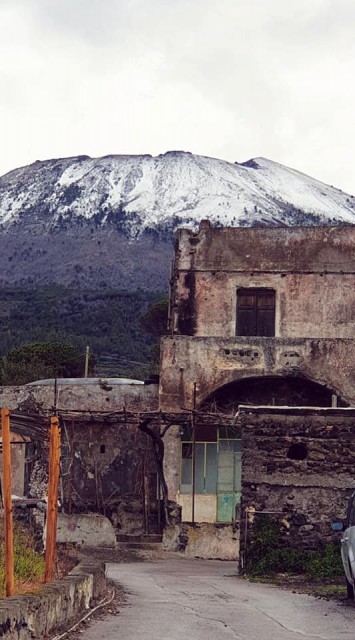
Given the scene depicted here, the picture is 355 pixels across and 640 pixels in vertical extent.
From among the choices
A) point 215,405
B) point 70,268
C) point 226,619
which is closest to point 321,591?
point 226,619

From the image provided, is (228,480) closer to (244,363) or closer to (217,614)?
(244,363)

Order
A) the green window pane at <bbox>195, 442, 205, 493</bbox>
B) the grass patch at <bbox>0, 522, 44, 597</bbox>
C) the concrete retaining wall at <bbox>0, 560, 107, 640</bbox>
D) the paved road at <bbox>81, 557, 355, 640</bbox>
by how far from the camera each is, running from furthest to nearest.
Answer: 1. the green window pane at <bbox>195, 442, 205, 493</bbox>
2. the paved road at <bbox>81, 557, 355, 640</bbox>
3. the grass patch at <bbox>0, 522, 44, 597</bbox>
4. the concrete retaining wall at <bbox>0, 560, 107, 640</bbox>

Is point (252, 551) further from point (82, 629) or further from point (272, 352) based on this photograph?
point (272, 352)

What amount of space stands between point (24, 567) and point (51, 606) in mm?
2018

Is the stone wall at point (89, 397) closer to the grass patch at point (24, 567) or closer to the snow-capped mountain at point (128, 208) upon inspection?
the grass patch at point (24, 567)

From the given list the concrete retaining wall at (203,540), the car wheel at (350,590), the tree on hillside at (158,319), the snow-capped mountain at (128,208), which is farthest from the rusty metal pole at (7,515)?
the snow-capped mountain at (128,208)

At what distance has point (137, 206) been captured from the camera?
494ft

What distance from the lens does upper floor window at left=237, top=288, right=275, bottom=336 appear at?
37219mm

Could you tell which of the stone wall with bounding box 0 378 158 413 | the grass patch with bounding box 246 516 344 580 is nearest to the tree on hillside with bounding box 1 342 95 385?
the stone wall with bounding box 0 378 158 413

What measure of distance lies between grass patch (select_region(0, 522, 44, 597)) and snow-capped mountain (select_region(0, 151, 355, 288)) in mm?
108925

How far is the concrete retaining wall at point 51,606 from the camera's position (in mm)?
9398

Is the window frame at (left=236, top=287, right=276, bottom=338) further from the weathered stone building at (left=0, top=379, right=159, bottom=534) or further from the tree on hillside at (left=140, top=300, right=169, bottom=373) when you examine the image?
the tree on hillside at (left=140, top=300, right=169, bottom=373)

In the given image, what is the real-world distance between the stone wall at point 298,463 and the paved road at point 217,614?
1.98m

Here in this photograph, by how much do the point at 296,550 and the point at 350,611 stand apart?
619 cm
